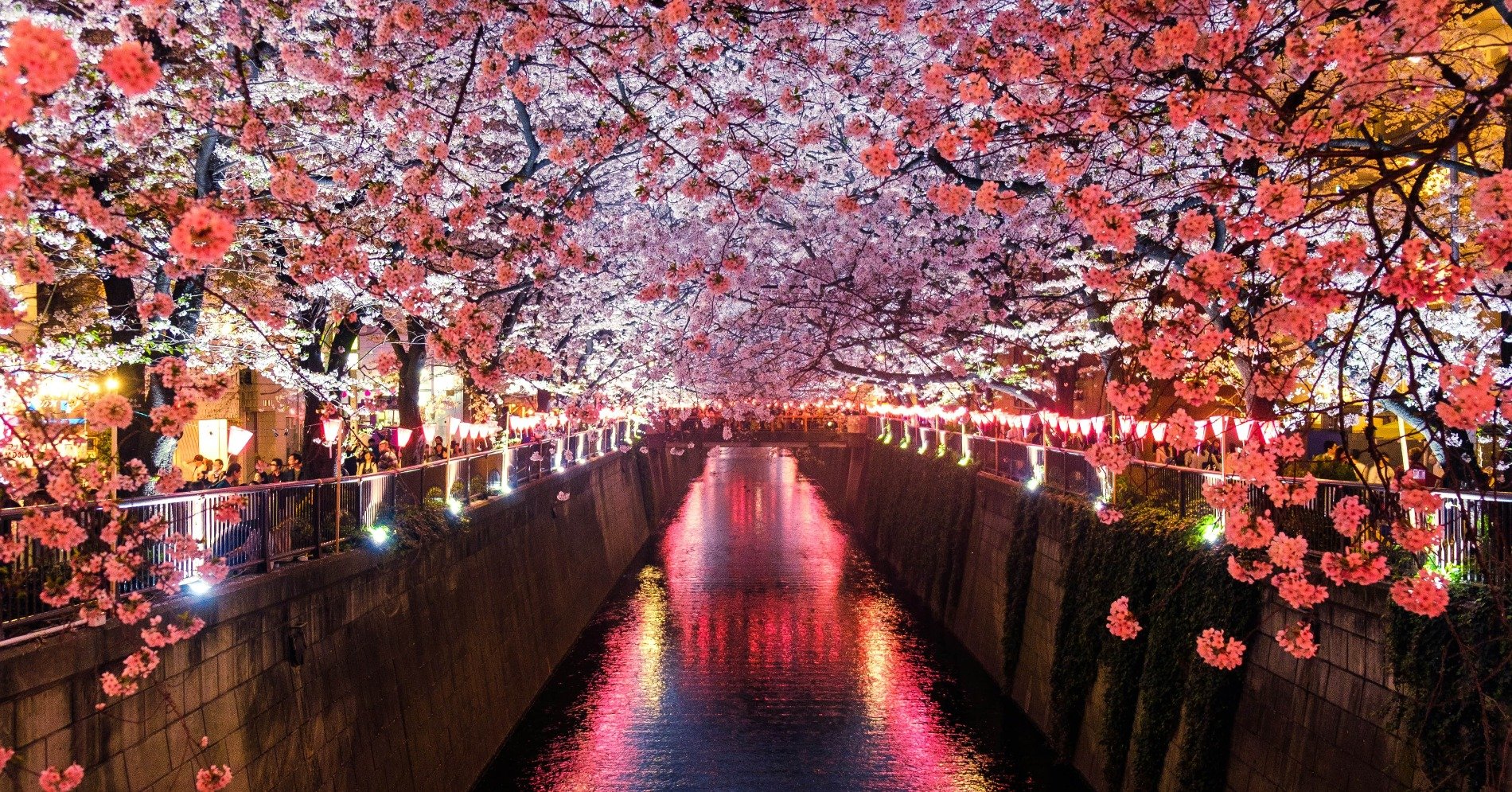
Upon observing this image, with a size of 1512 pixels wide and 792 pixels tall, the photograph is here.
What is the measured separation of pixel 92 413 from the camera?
519 cm

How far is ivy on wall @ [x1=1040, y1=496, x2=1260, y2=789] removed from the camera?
431 inches

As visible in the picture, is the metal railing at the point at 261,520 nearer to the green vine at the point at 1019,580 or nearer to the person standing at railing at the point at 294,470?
the person standing at railing at the point at 294,470

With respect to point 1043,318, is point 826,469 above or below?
below

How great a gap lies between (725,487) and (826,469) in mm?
6570

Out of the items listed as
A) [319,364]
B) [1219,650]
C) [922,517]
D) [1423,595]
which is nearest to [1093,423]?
[922,517]

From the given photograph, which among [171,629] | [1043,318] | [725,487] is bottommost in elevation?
[725,487]

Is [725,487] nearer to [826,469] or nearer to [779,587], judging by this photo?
[826,469]

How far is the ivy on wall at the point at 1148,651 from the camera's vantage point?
35.9ft

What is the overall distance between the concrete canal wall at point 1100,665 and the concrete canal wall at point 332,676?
786 cm

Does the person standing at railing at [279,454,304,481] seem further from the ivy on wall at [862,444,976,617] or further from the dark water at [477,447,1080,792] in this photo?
the ivy on wall at [862,444,976,617]

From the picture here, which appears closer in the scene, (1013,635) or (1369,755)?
(1369,755)

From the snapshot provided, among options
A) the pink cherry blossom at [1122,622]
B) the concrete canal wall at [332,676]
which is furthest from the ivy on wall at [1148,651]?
the concrete canal wall at [332,676]

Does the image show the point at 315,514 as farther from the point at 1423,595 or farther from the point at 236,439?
the point at 1423,595

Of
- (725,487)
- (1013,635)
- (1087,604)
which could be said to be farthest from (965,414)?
(725,487)
